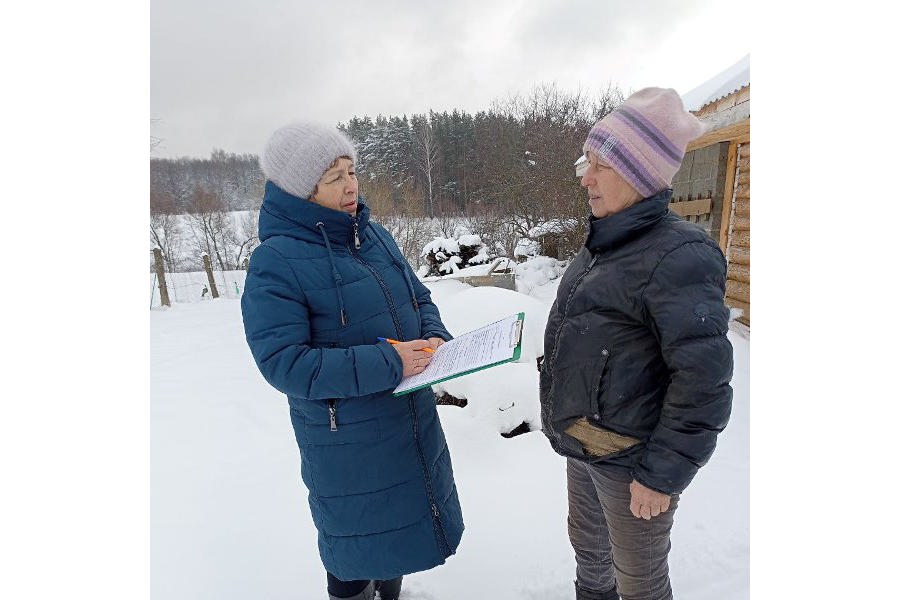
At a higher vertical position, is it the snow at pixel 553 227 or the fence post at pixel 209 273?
the snow at pixel 553 227

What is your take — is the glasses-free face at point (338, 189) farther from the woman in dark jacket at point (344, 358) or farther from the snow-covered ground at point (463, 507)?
the snow-covered ground at point (463, 507)

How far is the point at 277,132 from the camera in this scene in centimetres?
147

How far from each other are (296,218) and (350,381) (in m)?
0.52

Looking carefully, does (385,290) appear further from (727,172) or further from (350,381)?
(727,172)

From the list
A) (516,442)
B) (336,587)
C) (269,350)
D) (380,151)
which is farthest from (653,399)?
(380,151)

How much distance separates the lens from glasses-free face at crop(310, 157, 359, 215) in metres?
1.48

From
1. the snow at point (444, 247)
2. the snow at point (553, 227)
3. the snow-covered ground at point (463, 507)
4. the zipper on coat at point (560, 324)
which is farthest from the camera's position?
the snow at point (553, 227)

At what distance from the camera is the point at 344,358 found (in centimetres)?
135

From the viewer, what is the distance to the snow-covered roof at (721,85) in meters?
5.49

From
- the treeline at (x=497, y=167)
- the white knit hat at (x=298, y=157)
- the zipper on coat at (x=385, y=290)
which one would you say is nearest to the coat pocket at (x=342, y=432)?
the zipper on coat at (x=385, y=290)

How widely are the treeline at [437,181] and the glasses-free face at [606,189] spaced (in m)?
9.80

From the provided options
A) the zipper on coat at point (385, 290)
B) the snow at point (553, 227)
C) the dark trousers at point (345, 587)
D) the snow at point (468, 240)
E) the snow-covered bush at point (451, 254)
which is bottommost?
the dark trousers at point (345, 587)

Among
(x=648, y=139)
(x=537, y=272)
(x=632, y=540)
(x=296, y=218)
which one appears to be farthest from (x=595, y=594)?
(x=537, y=272)
